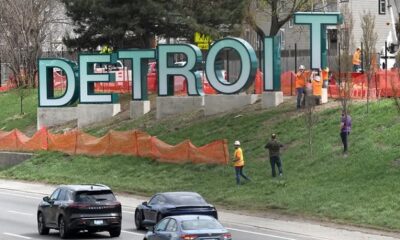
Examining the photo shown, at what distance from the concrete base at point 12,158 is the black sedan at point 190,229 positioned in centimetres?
3071

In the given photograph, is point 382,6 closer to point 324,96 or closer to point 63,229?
point 324,96

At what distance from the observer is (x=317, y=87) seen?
A: 1927 inches

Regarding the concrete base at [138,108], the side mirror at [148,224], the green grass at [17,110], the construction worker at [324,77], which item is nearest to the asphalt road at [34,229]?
the side mirror at [148,224]

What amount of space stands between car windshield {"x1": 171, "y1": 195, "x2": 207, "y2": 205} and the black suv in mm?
1719

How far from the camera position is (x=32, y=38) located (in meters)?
81.1

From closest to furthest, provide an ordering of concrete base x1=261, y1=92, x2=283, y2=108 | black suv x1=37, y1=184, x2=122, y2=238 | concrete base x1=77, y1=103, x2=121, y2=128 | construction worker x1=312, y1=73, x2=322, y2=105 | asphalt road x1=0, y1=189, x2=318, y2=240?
1. black suv x1=37, y1=184, x2=122, y2=238
2. asphalt road x1=0, y1=189, x2=318, y2=240
3. construction worker x1=312, y1=73, x2=322, y2=105
4. concrete base x1=261, y1=92, x2=283, y2=108
5. concrete base x1=77, y1=103, x2=121, y2=128

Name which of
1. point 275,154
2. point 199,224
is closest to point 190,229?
point 199,224

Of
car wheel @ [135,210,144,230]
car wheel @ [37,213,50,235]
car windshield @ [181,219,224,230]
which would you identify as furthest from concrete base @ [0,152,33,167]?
car windshield @ [181,219,224,230]

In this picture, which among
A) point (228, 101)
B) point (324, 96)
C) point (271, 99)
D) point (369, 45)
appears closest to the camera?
point (369, 45)

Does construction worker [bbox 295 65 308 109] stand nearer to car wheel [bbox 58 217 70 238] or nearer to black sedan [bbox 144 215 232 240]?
car wheel [bbox 58 217 70 238]

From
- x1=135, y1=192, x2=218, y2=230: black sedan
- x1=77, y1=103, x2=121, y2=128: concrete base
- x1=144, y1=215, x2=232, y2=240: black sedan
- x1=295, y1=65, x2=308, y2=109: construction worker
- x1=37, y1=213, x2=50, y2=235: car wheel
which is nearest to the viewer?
x1=144, y1=215, x2=232, y2=240: black sedan

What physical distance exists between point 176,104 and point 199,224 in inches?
1274

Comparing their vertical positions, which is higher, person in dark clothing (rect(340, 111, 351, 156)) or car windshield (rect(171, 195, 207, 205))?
person in dark clothing (rect(340, 111, 351, 156))

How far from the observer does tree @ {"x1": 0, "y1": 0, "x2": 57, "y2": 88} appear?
78812 mm
